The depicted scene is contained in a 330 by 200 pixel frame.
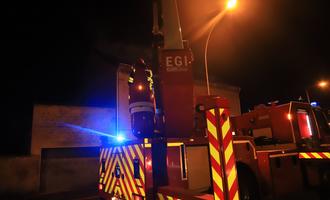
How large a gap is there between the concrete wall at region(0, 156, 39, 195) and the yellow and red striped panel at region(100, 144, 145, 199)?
26.6 ft

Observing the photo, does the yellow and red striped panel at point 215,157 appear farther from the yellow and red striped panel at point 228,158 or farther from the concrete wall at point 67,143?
the concrete wall at point 67,143

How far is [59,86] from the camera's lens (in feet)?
42.4

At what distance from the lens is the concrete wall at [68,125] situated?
38.3ft

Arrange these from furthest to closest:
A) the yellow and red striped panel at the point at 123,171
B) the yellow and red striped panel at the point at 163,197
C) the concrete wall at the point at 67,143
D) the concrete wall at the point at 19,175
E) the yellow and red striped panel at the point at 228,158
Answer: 1. the concrete wall at the point at 67,143
2. the concrete wall at the point at 19,175
3. the yellow and red striped panel at the point at 123,171
4. the yellow and red striped panel at the point at 163,197
5. the yellow and red striped panel at the point at 228,158

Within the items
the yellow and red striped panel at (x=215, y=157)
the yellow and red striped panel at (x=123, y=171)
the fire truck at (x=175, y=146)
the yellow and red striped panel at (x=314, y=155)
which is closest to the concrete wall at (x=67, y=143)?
the yellow and red striped panel at (x=123, y=171)

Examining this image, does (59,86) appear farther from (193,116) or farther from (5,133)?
(193,116)

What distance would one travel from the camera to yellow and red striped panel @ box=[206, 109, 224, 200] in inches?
82.3

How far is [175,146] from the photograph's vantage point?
337cm

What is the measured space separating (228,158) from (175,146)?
1.28 meters

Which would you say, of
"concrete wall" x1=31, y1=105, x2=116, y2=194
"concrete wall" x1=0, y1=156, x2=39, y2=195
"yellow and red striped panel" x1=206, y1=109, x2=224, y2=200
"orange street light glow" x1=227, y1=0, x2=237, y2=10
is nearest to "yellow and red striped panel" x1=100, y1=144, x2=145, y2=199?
"yellow and red striped panel" x1=206, y1=109, x2=224, y2=200

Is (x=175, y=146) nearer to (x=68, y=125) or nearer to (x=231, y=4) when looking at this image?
(x=231, y=4)

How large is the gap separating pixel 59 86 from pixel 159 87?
10.9 metres

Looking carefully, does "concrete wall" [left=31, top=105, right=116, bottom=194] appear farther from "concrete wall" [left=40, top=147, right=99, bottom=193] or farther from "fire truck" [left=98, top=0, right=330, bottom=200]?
"fire truck" [left=98, top=0, right=330, bottom=200]

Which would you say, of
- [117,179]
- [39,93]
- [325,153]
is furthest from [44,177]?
[325,153]
